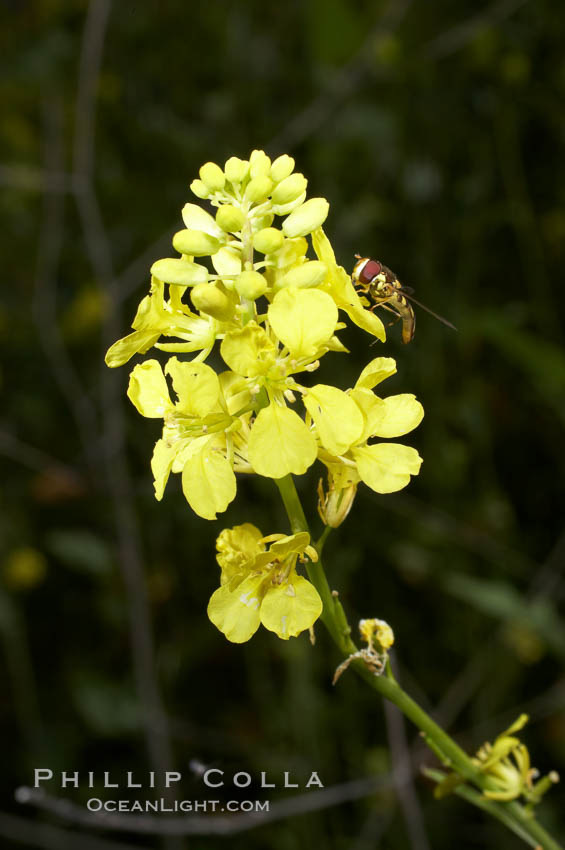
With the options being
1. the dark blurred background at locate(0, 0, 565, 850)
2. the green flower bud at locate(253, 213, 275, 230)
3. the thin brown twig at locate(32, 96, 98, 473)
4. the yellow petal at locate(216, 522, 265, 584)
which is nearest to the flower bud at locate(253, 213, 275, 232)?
the green flower bud at locate(253, 213, 275, 230)

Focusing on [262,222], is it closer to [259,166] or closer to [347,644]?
[259,166]

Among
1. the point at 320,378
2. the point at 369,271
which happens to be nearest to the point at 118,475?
the point at 320,378

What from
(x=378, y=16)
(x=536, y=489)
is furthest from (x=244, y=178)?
(x=378, y=16)

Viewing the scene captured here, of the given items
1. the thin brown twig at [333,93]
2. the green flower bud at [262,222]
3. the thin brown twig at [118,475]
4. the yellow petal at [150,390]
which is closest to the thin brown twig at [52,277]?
the thin brown twig at [118,475]

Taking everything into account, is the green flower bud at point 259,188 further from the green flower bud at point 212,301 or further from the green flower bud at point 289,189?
the green flower bud at point 212,301

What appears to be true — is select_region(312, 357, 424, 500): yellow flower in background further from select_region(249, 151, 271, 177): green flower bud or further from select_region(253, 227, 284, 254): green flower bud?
select_region(249, 151, 271, 177): green flower bud
